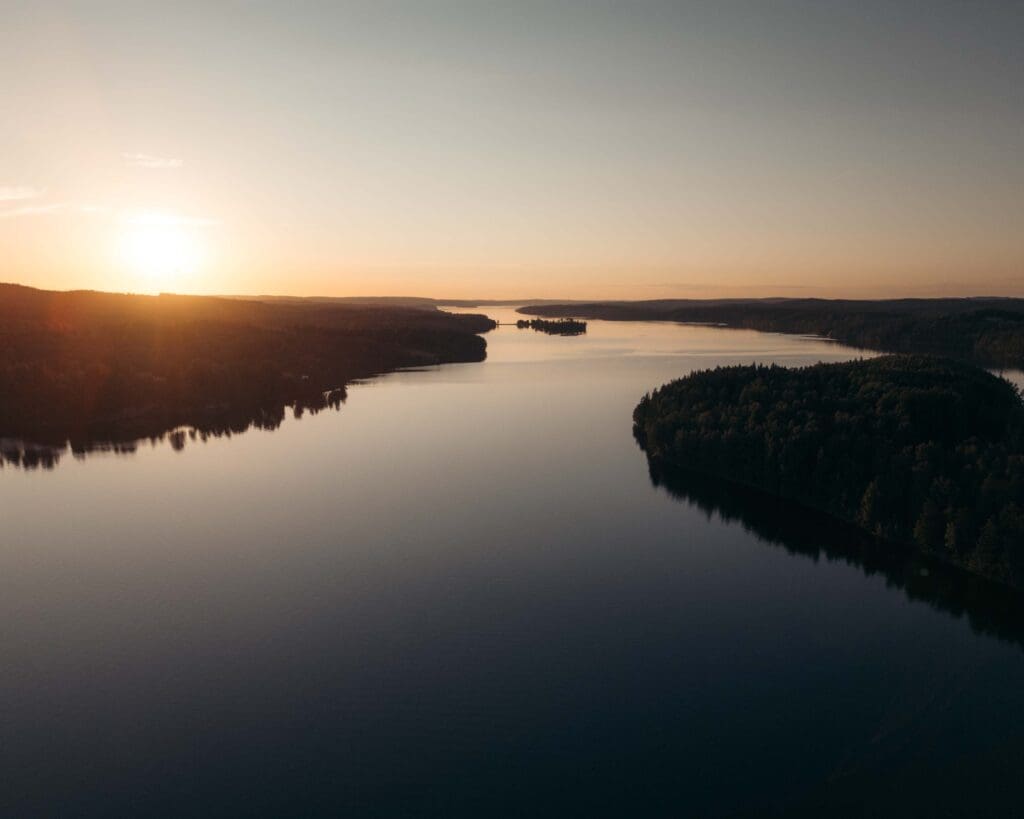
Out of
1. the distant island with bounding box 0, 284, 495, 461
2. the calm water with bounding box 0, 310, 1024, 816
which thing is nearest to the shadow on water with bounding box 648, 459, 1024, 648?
the calm water with bounding box 0, 310, 1024, 816

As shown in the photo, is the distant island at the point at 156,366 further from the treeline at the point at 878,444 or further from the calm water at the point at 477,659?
the treeline at the point at 878,444

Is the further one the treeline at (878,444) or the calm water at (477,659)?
the treeline at (878,444)

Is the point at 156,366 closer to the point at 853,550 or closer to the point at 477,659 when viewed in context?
the point at 477,659

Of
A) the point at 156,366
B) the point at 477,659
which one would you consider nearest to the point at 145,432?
the point at 156,366

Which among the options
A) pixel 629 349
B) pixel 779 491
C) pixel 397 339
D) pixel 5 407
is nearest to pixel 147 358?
pixel 5 407

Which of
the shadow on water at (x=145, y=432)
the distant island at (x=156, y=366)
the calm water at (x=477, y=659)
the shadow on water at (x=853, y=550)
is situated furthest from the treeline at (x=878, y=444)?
the distant island at (x=156, y=366)

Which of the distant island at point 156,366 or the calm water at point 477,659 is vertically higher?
the distant island at point 156,366

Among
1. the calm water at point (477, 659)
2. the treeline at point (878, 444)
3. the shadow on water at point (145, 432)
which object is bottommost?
the calm water at point (477, 659)

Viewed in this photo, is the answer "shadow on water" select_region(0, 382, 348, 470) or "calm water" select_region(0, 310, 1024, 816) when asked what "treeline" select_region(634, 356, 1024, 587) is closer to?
"calm water" select_region(0, 310, 1024, 816)
